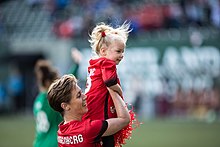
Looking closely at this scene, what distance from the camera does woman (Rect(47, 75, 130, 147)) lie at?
4.45m

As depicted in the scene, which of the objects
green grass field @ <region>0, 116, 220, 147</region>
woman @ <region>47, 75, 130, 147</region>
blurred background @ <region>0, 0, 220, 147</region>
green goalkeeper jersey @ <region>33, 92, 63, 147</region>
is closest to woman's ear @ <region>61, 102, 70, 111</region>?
woman @ <region>47, 75, 130, 147</region>

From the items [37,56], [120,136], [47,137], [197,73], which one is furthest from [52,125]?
[37,56]

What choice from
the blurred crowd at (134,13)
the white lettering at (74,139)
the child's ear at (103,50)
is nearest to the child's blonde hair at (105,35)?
the child's ear at (103,50)

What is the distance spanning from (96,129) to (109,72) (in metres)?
0.51

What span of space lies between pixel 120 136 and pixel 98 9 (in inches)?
661

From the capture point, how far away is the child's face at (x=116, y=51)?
15.7 ft

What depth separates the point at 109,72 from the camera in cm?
456

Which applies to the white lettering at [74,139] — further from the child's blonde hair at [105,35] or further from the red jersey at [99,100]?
the child's blonde hair at [105,35]

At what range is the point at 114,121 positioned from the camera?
448cm

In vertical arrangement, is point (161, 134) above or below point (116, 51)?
below

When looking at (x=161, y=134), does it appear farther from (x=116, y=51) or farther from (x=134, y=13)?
(x=116, y=51)

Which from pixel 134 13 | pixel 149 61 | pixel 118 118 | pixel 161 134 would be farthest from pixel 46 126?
pixel 134 13

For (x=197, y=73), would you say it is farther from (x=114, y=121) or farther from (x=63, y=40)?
(x=114, y=121)

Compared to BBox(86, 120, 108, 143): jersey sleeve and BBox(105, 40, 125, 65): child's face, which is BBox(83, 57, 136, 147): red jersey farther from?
BBox(86, 120, 108, 143): jersey sleeve
